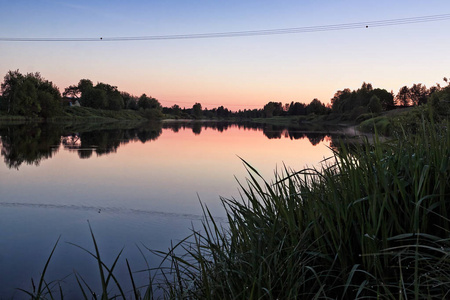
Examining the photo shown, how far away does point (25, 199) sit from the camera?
29.2ft

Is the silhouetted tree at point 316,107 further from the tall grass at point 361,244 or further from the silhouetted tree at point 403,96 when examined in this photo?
the tall grass at point 361,244

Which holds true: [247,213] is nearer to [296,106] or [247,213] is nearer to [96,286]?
[96,286]

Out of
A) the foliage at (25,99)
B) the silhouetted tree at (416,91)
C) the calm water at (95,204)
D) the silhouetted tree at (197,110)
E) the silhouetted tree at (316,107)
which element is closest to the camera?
the calm water at (95,204)

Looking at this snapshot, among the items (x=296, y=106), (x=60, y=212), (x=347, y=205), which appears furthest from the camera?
(x=296, y=106)

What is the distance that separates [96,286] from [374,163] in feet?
12.2

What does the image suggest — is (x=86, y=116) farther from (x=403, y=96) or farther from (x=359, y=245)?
(x=359, y=245)

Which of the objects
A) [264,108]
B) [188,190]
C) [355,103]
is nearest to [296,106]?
[264,108]

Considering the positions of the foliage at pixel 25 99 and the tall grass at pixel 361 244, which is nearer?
the tall grass at pixel 361 244

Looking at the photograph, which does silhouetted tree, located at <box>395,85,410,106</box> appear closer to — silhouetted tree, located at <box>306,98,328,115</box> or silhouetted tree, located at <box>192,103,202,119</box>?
silhouetted tree, located at <box>306,98,328,115</box>

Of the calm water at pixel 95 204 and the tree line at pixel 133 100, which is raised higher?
the tree line at pixel 133 100

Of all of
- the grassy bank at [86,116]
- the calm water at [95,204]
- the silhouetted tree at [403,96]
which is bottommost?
the calm water at [95,204]

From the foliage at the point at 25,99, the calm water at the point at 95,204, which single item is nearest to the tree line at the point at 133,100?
the foliage at the point at 25,99

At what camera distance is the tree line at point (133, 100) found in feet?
187

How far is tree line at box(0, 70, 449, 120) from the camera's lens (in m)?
57.1
